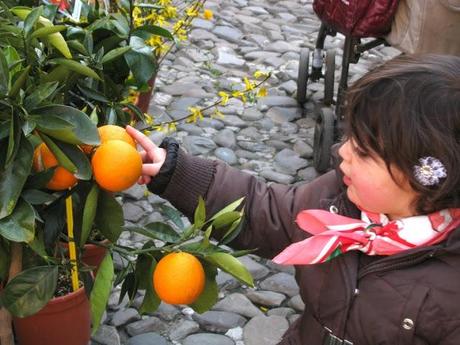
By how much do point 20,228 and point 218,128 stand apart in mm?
2733

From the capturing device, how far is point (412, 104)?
4.71 ft

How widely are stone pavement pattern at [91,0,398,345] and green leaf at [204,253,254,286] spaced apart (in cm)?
63

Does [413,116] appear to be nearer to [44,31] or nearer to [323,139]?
[44,31]

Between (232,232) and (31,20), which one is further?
(232,232)

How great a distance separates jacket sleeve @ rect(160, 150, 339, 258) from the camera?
1771 mm

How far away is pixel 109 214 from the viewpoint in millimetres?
1457

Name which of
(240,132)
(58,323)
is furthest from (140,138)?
(240,132)

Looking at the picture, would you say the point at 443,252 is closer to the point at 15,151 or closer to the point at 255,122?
the point at 15,151

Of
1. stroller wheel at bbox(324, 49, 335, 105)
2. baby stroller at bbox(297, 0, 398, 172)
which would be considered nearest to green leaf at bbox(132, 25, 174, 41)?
baby stroller at bbox(297, 0, 398, 172)

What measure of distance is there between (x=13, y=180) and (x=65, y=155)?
0.32ft

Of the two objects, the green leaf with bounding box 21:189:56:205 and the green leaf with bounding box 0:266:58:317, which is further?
the green leaf with bounding box 0:266:58:317

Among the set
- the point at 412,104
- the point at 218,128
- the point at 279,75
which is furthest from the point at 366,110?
the point at 279,75

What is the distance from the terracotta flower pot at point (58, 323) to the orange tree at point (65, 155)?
0.78 ft

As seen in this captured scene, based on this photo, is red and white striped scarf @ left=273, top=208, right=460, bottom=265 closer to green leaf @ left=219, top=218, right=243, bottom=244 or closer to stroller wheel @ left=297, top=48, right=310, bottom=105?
green leaf @ left=219, top=218, right=243, bottom=244
